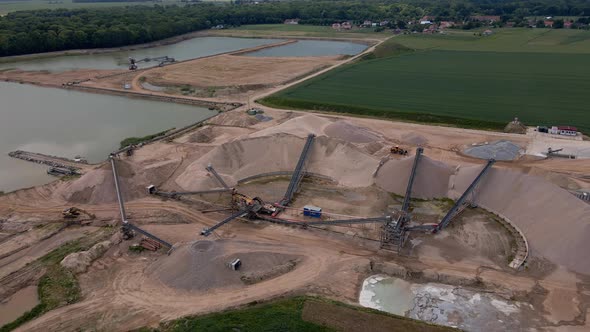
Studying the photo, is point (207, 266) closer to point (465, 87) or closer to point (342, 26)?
point (465, 87)

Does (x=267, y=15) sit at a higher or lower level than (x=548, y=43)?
higher

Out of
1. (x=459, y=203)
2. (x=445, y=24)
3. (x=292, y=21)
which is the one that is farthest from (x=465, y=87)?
(x=292, y=21)

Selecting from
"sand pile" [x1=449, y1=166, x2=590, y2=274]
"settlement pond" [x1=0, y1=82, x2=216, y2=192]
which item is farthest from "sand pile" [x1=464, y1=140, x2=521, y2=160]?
"settlement pond" [x1=0, y1=82, x2=216, y2=192]

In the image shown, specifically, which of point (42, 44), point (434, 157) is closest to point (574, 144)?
point (434, 157)

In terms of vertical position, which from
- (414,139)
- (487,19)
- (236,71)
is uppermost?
(487,19)

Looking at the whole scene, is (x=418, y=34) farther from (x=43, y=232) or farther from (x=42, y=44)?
(x=43, y=232)

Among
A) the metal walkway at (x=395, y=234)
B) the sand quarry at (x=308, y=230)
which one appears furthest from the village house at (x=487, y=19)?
the metal walkway at (x=395, y=234)
